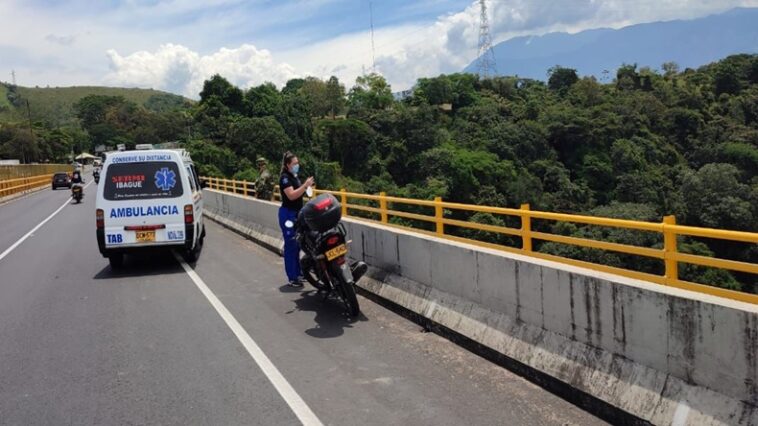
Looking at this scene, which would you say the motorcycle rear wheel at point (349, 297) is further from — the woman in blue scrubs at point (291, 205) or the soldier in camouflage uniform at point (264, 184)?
the soldier in camouflage uniform at point (264, 184)

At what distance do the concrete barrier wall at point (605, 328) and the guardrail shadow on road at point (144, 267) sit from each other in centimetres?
556

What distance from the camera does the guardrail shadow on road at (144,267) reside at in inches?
419

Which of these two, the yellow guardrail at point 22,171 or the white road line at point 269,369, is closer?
the white road line at point 269,369

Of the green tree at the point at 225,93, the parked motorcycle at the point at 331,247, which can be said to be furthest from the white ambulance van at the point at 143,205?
the green tree at the point at 225,93

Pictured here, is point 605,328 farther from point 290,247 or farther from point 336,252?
point 290,247

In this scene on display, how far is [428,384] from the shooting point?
16.7 ft

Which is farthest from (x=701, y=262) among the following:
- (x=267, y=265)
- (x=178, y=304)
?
(x=267, y=265)

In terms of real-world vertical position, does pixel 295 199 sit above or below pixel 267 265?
above

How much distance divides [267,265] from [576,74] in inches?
4909

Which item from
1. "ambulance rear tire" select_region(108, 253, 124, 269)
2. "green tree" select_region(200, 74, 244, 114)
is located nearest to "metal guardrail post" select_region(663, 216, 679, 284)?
"ambulance rear tire" select_region(108, 253, 124, 269)

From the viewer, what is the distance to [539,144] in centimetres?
8144

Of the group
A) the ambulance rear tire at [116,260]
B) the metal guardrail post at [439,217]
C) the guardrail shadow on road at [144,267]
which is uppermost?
the metal guardrail post at [439,217]

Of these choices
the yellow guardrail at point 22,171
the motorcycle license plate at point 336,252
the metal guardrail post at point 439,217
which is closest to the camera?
the motorcycle license plate at point 336,252

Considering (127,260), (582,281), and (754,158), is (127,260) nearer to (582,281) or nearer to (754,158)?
(582,281)
